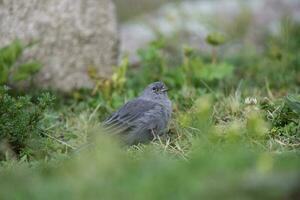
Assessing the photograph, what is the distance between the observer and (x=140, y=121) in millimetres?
6027

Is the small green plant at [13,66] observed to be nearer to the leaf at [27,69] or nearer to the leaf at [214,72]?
the leaf at [27,69]

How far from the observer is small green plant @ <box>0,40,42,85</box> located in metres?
6.79

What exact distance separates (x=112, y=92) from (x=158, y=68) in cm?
67

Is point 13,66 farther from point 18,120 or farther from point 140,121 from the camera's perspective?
point 140,121

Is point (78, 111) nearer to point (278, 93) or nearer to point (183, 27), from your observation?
point (278, 93)

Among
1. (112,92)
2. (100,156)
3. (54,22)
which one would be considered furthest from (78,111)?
(100,156)

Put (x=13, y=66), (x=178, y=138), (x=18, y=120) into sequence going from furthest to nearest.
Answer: (x=13, y=66), (x=178, y=138), (x=18, y=120)

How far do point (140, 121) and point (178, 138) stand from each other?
14.8 inches

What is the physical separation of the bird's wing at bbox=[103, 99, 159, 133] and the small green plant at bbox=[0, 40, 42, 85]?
125 centimetres

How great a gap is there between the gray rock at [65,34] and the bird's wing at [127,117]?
1.66 meters

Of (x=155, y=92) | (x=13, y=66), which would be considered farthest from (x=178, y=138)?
(x=13, y=66)

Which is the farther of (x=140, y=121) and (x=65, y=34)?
(x=65, y=34)

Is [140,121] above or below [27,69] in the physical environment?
below

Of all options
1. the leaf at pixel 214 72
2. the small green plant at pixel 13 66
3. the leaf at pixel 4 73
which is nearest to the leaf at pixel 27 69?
the small green plant at pixel 13 66
